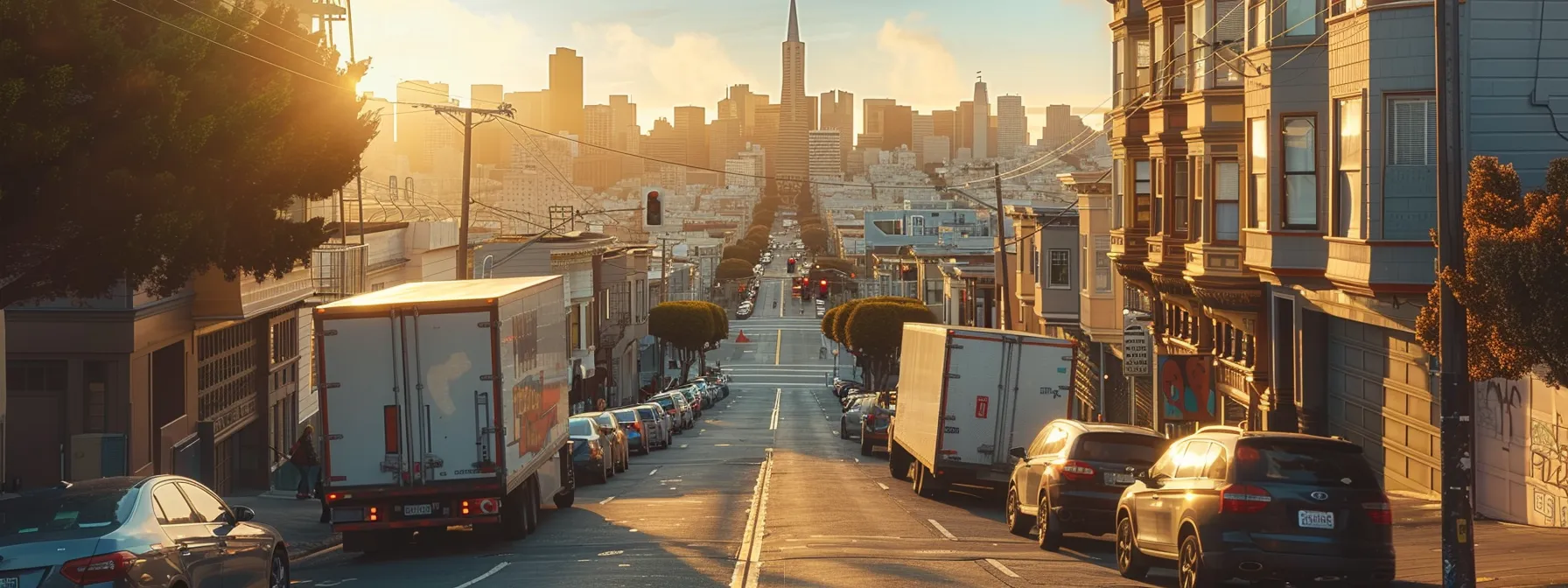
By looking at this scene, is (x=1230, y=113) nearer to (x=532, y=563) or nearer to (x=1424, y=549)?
(x=1424, y=549)

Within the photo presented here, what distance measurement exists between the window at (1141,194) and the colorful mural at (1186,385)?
455 cm

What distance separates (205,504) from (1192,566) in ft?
27.5

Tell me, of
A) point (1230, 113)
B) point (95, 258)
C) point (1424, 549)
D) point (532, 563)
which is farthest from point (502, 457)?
point (1230, 113)

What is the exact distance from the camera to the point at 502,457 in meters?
18.6

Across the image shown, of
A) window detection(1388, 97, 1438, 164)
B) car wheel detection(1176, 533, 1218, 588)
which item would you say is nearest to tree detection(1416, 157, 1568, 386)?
car wheel detection(1176, 533, 1218, 588)

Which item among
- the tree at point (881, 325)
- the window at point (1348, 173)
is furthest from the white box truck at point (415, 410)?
the tree at point (881, 325)

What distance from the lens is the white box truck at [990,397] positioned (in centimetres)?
2561

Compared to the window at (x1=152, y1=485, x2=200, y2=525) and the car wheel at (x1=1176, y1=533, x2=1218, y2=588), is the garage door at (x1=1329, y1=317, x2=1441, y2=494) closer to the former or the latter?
the car wheel at (x1=1176, y1=533, x2=1218, y2=588)

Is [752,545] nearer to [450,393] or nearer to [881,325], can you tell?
[450,393]

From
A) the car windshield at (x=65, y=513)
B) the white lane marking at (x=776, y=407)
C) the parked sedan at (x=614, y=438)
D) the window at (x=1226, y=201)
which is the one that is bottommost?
the white lane marking at (x=776, y=407)

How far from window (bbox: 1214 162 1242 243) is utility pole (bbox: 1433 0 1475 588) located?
15.0 meters

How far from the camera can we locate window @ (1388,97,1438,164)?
19.6m

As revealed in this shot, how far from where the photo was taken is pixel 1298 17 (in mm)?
24719

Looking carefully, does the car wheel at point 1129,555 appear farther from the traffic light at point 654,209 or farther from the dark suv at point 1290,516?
the traffic light at point 654,209
